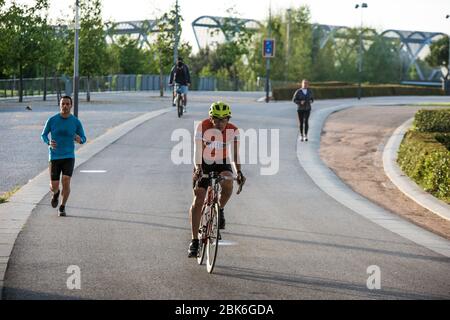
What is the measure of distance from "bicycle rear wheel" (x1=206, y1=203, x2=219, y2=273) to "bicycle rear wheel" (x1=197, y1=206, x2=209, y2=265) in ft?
0.41

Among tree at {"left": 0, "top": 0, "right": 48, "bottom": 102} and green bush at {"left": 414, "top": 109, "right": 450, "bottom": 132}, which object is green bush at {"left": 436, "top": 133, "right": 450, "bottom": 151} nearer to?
green bush at {"left": 414, "top": 109, "right": 450, "bottom": 132}

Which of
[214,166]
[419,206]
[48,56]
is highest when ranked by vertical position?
[48,56]

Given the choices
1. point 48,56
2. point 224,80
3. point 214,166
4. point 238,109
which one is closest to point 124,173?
point 214,166

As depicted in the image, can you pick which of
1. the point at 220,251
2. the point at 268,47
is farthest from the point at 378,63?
the point at 220,251

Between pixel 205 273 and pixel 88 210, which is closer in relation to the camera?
pixel 205 273

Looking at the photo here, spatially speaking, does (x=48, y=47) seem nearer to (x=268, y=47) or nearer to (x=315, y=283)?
(x=268, y=47)

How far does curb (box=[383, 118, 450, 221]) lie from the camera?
14.2 metres

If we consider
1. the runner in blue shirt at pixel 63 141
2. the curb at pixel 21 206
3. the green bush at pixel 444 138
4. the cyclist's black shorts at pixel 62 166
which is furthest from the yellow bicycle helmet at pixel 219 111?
the green bush at pixel 444 138

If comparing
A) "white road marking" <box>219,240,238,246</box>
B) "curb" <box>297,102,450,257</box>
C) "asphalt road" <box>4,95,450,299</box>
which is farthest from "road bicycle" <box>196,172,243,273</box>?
"curb" <box>297,102,450,257</box>

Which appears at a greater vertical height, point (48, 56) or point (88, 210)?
point (48, 56)

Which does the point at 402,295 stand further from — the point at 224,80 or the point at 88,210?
the point at 224,80

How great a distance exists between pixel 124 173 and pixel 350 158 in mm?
7252

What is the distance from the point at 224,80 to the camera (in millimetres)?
87500

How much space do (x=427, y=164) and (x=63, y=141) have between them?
774 centimetres
